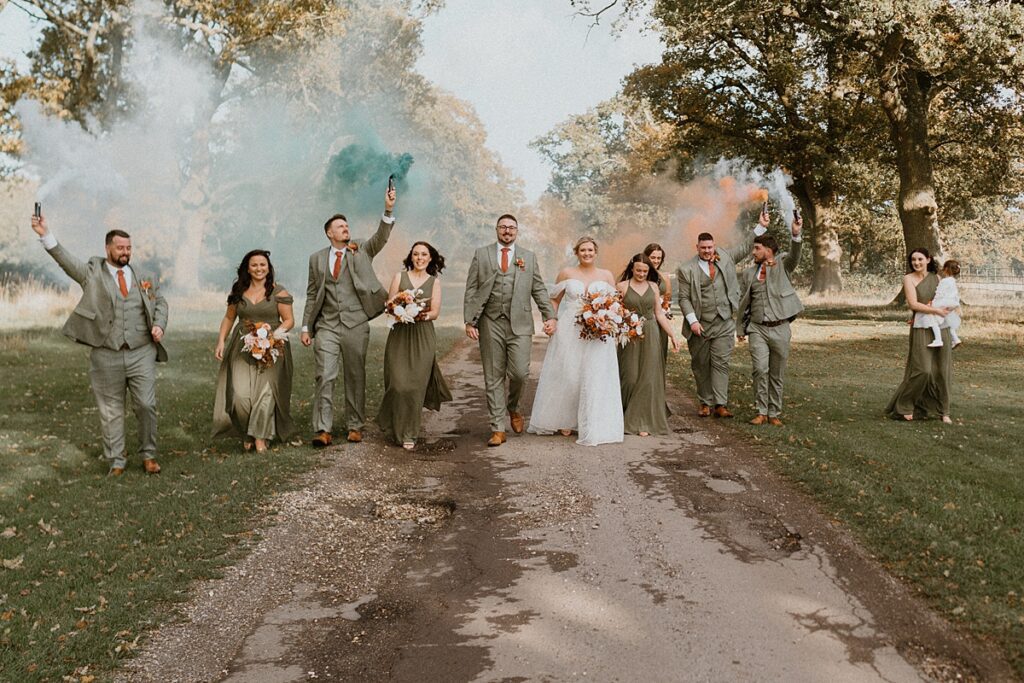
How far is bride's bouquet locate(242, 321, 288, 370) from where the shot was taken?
959 cm

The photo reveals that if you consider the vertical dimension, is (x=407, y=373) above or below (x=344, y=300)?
below

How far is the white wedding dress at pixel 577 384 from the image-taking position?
1030 cm

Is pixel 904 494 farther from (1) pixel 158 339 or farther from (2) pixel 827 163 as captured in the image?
(2) pixel 827 163

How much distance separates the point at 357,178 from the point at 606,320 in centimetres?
4050

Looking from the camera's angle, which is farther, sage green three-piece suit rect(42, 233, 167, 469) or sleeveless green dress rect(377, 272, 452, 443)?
sleeveless green dress rect(377, 272, 452, 443)

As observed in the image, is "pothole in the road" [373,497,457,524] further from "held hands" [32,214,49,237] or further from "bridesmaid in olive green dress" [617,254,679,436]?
"held hands" [32,214,49,237]

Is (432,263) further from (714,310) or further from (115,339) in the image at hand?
(714,310)

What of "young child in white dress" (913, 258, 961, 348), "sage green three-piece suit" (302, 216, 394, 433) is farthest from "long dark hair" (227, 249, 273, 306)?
A: "young child in white dress" (913, 258, 961, 348)

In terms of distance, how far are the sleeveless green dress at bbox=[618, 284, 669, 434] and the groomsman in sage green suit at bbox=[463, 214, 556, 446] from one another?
Result: 3.81 feet

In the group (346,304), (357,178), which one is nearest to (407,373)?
(346,304)

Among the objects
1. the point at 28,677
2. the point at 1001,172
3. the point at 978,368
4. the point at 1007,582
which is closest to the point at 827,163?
the point at 1001,172

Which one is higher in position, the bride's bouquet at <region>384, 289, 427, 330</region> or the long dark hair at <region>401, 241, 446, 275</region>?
the long dark hair at <region>401, 241, 446, 275</region>

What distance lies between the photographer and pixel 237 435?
995 centimetres

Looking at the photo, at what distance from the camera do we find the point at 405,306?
1016cm
